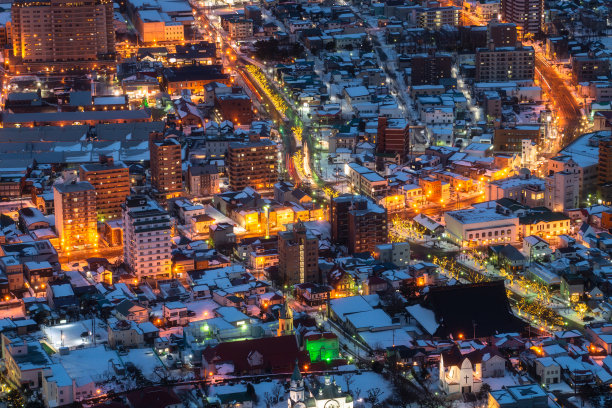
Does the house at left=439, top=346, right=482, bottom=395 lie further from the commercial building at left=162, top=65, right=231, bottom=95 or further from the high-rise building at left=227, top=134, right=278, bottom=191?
the commercial building at left=162, top=65, right=231, bottom=95

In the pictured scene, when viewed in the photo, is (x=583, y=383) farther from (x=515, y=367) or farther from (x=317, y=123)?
(x=317, y=123)

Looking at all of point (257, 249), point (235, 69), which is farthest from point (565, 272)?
point (235, 69)

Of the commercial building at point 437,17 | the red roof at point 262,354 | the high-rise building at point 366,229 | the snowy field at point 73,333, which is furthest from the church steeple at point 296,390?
the commercial building at point 437,17

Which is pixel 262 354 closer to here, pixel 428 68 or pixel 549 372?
pixel 549 372

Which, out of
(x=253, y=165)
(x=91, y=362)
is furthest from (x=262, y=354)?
(x=253, y=165)

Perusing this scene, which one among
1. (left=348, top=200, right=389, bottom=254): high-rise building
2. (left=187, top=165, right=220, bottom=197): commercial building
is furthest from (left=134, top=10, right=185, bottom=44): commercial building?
(left=348, top=200, right=389, bottom=254): high-rise building

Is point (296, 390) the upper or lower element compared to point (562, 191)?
lower

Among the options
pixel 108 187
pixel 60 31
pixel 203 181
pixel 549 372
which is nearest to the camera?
pixel 549 372
